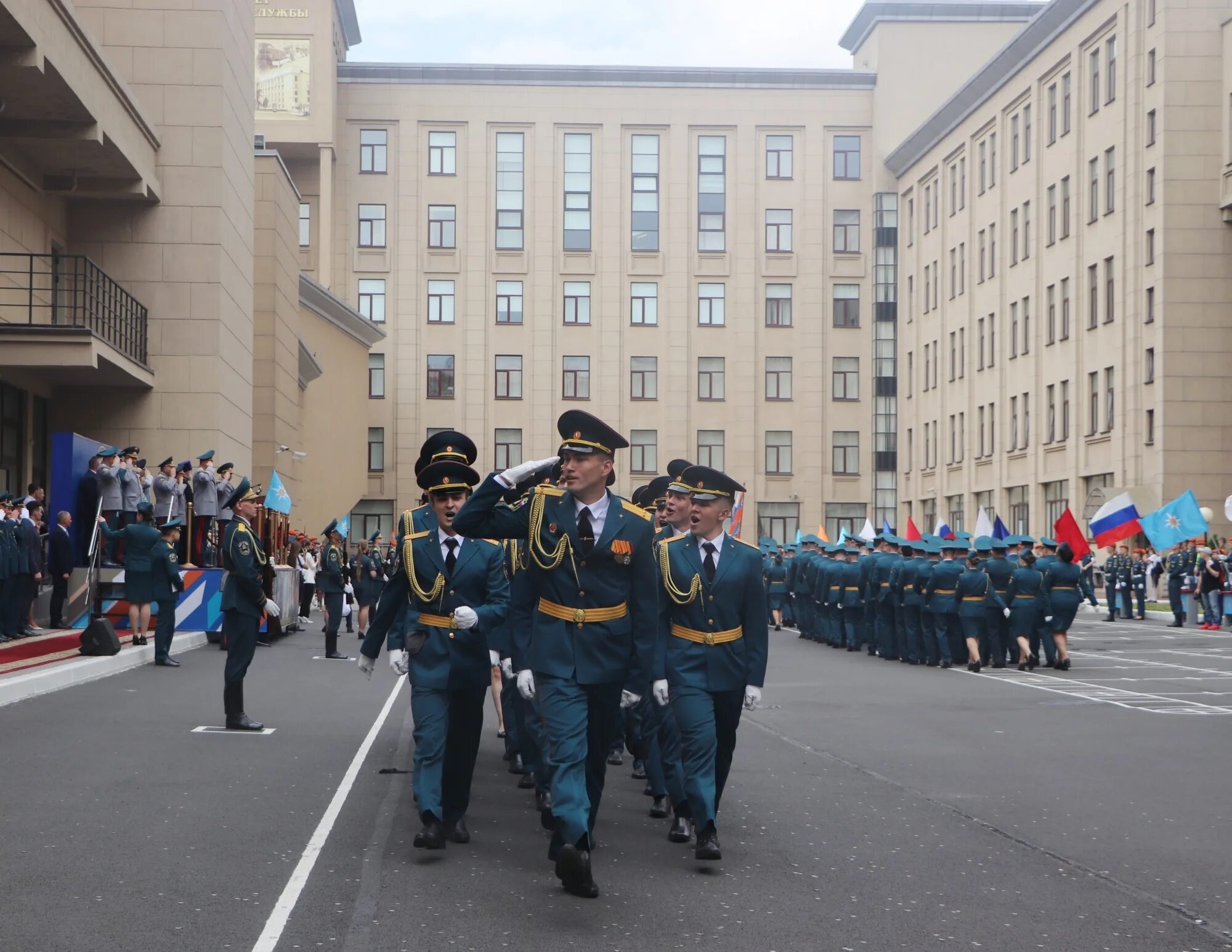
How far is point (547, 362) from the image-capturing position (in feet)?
A: 227

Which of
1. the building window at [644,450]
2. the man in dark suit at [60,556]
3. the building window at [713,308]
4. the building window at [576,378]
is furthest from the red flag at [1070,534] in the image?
the building window at [576,378]

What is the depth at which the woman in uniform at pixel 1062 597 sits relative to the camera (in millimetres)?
22609

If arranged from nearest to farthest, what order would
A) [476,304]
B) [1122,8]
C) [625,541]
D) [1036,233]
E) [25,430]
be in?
[625,541]
[25,430]
[1122,8]
[1036,233]
[476,304]

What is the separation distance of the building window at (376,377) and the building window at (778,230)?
1743 centimetres

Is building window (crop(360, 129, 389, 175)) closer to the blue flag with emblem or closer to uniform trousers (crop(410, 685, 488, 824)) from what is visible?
the blue flag with emblem

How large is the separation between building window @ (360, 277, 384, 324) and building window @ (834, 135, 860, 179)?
20447 millimetres

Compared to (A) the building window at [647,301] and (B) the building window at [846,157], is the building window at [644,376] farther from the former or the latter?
(B) the building window at [846,157]

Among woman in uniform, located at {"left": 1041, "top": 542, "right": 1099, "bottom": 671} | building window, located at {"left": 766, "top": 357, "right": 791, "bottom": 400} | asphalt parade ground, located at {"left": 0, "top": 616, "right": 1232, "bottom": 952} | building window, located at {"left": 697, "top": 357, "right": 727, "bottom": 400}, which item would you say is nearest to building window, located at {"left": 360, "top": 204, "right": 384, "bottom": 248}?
building window, located at {"left": 697, "top": 357, "right": 727, "bottom": 400}

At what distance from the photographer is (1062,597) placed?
74.6 feet

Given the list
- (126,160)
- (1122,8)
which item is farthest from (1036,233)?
(126,160)

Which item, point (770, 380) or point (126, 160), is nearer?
point (126, 160)

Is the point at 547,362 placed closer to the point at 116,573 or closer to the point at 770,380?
the point at 770,380

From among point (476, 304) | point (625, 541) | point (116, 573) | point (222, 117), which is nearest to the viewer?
point (625, 541)

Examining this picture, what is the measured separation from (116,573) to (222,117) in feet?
44.0
